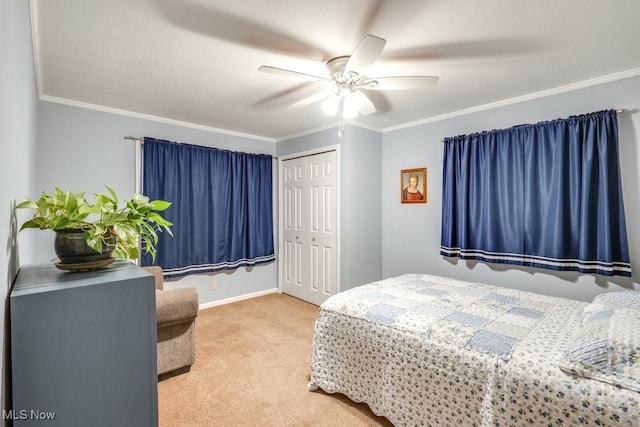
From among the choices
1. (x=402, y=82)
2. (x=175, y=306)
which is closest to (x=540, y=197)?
(x=402, y=82)

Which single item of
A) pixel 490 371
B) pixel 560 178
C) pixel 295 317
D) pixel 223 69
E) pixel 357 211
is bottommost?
pixel 295 317

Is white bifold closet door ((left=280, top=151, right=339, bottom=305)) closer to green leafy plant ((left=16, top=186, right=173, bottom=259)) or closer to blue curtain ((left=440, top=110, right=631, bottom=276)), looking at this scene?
blue curtain ((left=440, top=110, right=631, bottom=276))

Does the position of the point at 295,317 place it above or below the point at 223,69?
below

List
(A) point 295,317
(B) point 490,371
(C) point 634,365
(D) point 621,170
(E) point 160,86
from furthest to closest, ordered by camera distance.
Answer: (A) point 295,317, (E) point 160,86, (D) point 621,170, (B) point 490,371, (C) point 634,365

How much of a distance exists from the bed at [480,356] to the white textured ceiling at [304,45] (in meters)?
1.70

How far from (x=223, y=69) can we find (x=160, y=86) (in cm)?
74

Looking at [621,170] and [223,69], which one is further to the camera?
[621,170]

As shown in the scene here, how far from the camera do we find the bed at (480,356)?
1266 millimetres

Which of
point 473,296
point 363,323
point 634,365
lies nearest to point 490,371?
point 634,365

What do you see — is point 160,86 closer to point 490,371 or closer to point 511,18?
point 511,18

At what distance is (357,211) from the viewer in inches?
154

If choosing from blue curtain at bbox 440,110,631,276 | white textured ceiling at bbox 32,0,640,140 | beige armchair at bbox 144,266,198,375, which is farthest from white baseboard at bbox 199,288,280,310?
blue curtain at bbox 440,110,631,276

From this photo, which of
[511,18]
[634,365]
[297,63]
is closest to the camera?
[634,365]

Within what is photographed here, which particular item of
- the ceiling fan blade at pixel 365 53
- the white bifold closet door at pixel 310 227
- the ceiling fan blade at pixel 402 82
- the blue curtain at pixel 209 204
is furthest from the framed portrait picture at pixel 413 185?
the ceiling fan blade at pixel 365 53
